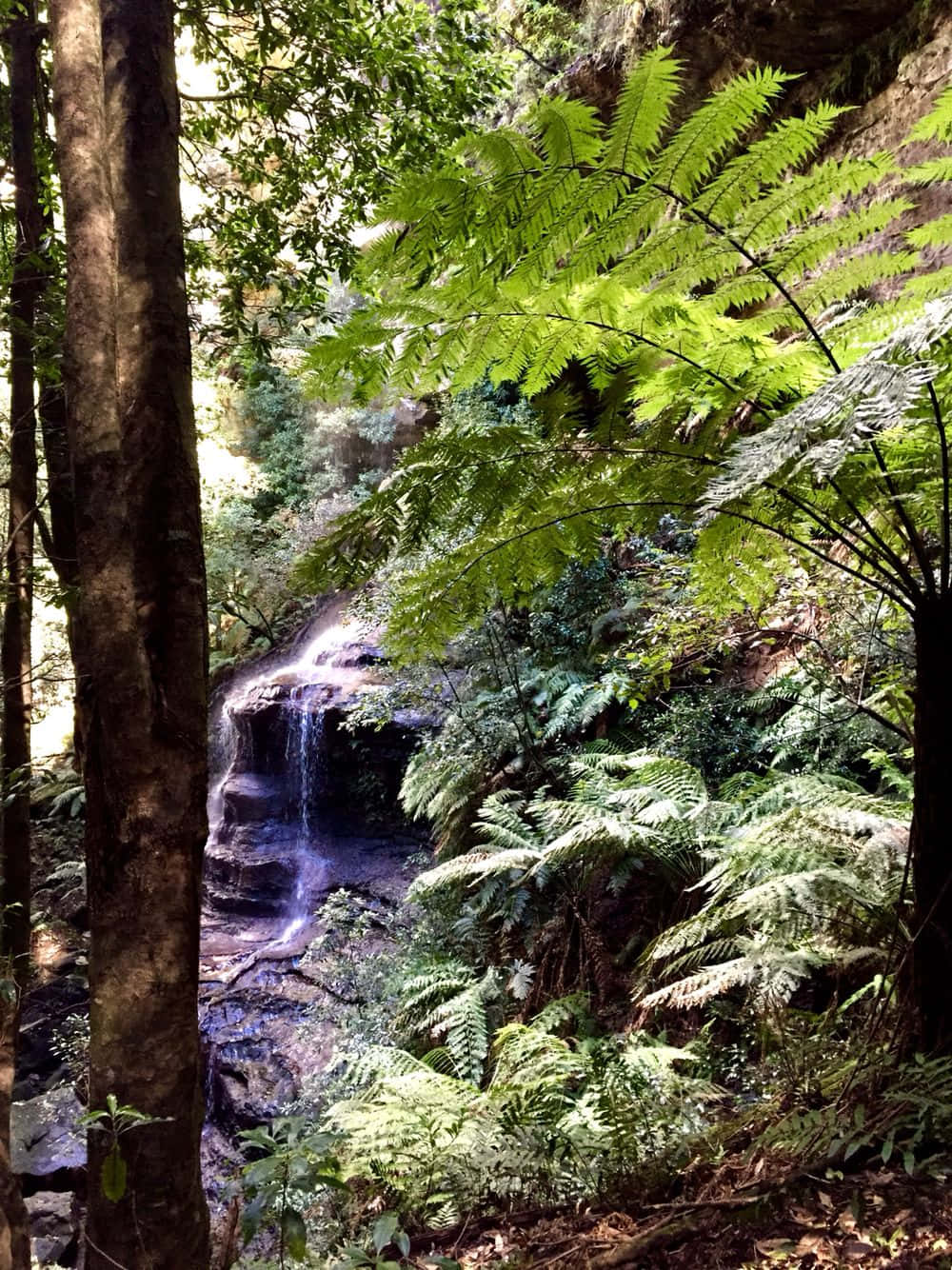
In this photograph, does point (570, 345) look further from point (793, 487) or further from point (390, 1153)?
point (390, 1153)

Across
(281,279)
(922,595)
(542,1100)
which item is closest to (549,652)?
(281,279)

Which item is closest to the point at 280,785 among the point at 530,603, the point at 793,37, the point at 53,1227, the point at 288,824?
the point at 288,824

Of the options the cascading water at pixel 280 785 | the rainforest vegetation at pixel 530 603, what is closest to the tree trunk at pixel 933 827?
the rainforest vegetation at pixel 530 603

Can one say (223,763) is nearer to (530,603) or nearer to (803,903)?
(530,603)

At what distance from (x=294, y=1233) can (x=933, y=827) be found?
179 centimetres

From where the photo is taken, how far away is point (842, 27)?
5.82 metres

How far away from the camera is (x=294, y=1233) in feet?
5.14

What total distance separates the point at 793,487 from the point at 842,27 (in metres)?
6.07

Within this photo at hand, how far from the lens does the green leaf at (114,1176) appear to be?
1.46m

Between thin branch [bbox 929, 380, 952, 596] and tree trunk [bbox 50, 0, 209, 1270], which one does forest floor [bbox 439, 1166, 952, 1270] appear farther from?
thin branch [bbox 929, 380, 952, 596]

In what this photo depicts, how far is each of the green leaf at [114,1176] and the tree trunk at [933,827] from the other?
1912mm

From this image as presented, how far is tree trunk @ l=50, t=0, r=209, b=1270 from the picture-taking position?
1.59 meters

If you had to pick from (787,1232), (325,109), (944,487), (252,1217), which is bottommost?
(787,1232)

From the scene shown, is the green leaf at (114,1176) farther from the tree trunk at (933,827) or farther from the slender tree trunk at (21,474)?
the slender tree trunk at (21,474)
